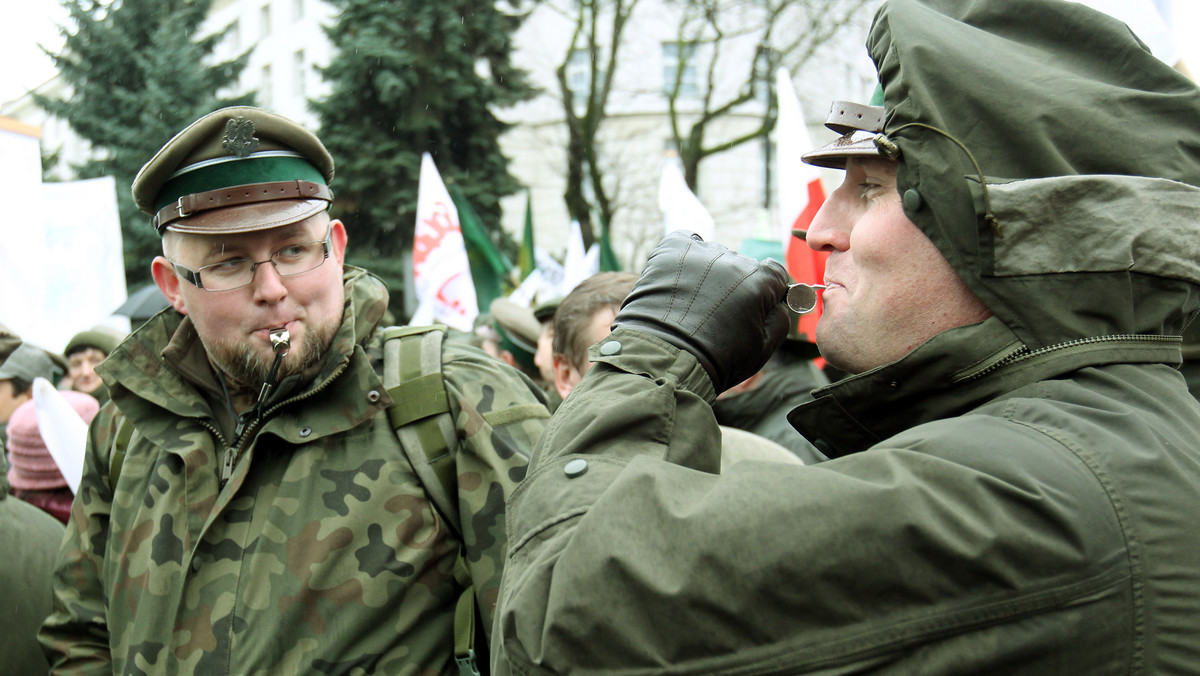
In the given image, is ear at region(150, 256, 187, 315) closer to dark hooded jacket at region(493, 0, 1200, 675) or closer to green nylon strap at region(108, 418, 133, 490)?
green nylon strap at region(108, 418, 133, 490)

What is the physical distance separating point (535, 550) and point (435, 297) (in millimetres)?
5898

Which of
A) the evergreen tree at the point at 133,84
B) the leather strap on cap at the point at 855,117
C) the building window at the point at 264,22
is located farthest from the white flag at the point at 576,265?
the building window at the point at 264,22

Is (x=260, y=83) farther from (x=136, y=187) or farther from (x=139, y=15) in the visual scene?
(x=136, y=187)

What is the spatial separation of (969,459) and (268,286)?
1.81 meters

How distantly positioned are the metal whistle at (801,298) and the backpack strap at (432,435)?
91 centimetres

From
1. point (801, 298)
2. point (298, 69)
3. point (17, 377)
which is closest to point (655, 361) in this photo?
point (801, 298)

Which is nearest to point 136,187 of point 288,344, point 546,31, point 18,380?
point 288,344

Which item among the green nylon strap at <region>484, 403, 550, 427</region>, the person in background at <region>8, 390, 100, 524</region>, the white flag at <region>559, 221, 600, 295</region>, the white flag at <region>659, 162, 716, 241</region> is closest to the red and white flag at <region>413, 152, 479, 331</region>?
the white flag at <region>659, 162, 716, 241</region>

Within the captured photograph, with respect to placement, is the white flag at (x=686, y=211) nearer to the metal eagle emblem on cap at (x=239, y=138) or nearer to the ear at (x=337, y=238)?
the ear at (x=337, y=238)

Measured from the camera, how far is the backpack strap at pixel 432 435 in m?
2.25

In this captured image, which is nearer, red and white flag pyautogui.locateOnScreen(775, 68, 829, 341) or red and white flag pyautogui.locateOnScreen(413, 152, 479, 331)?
red and white flag pyautogui.locateOnScreen(775, 68, 829, 341)

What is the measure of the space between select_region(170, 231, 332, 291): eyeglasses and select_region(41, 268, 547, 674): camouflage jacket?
0.20 metres

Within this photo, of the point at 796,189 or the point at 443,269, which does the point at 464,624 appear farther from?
the point at 443,269

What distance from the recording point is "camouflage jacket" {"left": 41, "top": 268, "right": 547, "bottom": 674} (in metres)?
2.22
